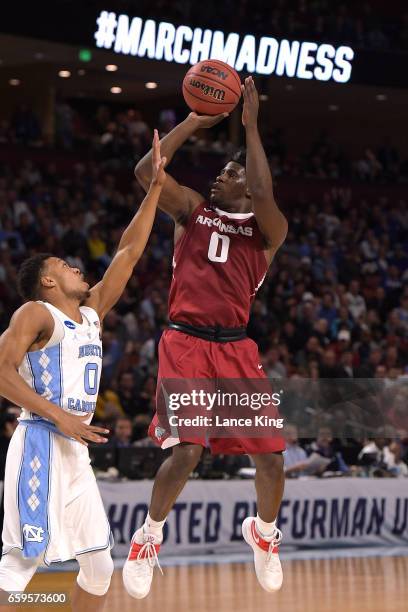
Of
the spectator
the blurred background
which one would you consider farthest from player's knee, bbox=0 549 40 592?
the spectator

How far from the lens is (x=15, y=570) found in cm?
581

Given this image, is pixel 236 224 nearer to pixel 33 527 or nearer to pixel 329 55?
pixel 33 527

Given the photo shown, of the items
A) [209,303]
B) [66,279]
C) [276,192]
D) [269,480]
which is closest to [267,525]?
[269,480]

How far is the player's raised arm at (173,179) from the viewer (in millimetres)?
6949

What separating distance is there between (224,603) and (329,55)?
1435cm

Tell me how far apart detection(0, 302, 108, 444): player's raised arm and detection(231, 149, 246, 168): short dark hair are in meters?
2.01

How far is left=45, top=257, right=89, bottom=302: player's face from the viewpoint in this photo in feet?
20.2

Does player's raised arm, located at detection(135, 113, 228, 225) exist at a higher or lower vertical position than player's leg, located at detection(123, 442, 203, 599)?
higher

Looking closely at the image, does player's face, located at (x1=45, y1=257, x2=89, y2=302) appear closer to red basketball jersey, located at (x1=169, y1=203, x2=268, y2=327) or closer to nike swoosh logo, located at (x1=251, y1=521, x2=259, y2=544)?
red basketball jersey, located at (x1=169, y1=203, x2=268, y2=327)

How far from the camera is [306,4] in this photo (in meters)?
25.4

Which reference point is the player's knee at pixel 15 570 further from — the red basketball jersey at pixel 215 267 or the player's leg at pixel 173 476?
the red basketball jersey at pixel 215 267

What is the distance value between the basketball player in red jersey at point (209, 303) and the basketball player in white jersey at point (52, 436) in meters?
0.98

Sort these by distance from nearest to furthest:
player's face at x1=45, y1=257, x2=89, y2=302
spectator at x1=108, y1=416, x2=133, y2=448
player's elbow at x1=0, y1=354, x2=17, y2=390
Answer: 1. player's elbow at x1=0, y1=354, x2=17, y2=390
2. player's face at x1=45, y1=257, x2=89, y2=302
3. spectator at x1=108, y1=416, x2=133, y2=448

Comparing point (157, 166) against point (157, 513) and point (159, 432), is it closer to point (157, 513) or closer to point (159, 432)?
point (159, 432)
